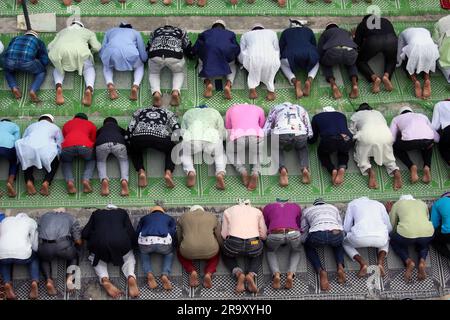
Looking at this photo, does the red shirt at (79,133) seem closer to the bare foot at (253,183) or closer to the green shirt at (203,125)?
the green shirt at (203,125)

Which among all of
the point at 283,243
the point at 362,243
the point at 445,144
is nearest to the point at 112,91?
the point at 283,243

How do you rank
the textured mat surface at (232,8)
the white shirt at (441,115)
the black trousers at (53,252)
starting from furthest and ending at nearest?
the textured mat surface at (232,8)
the white shirt at (441,115)
the black trousers at (53,252)

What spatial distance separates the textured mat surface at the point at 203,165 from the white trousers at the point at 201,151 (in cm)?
21

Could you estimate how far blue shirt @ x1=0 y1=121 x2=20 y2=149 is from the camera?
8.11m

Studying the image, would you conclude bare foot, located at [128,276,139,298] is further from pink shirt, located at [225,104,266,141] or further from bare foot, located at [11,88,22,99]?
bare foot, located at [11,88,22,99]

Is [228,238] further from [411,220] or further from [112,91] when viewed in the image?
[112,91]

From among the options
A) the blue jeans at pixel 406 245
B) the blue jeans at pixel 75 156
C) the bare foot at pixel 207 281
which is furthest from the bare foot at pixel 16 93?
the blue jeans at pixel 406 245

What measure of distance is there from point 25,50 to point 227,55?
2.34m

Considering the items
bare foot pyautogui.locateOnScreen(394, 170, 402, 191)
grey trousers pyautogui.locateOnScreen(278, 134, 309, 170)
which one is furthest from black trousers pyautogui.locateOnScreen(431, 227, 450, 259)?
grey trousers pyautogui.locateOnScreen(278, 134, 309, 170)

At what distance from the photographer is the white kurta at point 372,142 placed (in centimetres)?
833

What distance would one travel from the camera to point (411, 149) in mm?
8445

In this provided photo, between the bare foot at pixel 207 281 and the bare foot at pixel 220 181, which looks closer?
the bare foot at pixel 207 281

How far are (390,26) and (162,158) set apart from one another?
3179mm

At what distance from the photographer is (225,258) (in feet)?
25.9
